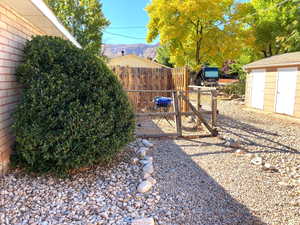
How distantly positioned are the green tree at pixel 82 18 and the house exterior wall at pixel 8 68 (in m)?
12.1

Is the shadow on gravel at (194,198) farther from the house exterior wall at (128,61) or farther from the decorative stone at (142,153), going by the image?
the house exterior wall at (128,61)

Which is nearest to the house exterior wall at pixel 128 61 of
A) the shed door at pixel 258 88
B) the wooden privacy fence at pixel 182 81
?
the shed door at pixel 258 88

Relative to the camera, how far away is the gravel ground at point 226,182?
2221 millimetres

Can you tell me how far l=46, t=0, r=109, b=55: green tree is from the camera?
47.4ft

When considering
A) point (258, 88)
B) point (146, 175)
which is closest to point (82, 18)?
point (258, 88)

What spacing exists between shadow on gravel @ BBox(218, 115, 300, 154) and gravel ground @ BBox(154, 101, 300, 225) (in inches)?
0.9

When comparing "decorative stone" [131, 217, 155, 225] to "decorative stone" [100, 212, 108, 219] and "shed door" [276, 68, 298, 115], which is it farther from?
"shed door" [276, 68, 298, 115]

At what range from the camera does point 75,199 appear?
2.30 meters

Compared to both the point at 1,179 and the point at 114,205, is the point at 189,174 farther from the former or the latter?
the point at 1,179

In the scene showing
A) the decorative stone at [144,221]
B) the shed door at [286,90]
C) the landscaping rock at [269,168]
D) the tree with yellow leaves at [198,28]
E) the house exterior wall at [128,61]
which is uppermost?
the tree with yellow leaves at [198,28]

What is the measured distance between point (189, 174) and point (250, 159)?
1472 millimetres

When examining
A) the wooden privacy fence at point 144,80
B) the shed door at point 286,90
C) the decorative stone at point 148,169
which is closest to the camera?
the decorative stone at point 148,169

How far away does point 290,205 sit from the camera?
2.46 m

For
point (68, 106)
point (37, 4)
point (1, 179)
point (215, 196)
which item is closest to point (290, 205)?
point (215, 196)
